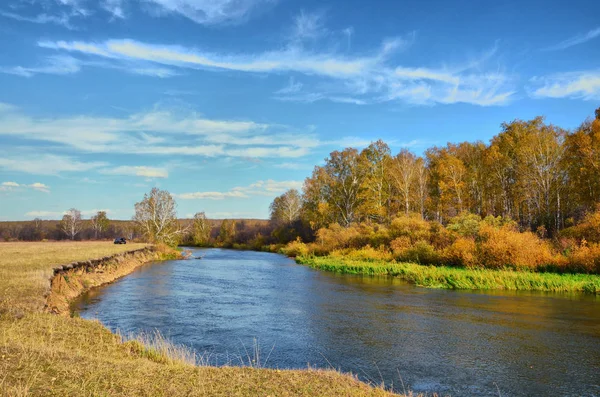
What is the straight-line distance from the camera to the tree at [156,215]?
266ft

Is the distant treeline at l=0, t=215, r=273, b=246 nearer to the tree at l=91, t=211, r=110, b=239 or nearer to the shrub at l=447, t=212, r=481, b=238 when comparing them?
the tree at l=91, t=211, r=110, b=239

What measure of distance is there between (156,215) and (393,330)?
7226 cm

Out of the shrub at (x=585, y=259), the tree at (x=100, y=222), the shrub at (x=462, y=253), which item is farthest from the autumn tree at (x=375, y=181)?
the tree at (x=100, y=222)

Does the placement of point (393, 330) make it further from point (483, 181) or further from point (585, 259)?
point (483, 181)

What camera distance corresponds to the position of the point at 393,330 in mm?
17016

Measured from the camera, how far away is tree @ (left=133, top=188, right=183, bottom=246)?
8094 cm

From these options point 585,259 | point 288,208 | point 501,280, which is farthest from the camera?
point 288,208

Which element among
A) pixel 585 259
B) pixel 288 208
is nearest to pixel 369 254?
pixel 585 259

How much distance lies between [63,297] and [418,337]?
17.5 meters

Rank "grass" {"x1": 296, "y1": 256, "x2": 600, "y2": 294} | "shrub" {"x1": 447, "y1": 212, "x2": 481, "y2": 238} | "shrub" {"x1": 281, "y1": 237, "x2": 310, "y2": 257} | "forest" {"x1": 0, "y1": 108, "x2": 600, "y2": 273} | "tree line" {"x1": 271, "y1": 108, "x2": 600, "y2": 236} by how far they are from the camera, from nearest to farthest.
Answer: "grass" {"x1": 296, "y1": 256, "x2": 600, "y2": 294} < "forest" {"x1": 0, "y1": 108, "x2": 600, "y2": 273} < "shrub" {"x1": 447, "y1": 212, "x2": 481, "y2": 238} < "tree line" {"x1": 271, "y1": 108, "x2": 600, "y2": 236} < "shrub" {"x1": 281, "y1": 237, "x2": 310, "y2": 257}

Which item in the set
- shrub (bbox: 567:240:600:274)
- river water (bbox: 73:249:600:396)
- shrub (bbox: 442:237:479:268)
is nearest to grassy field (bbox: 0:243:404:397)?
river water (bbox: 73:249:600:396)

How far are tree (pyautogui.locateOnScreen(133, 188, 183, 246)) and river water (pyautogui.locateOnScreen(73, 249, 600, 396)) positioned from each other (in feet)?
173

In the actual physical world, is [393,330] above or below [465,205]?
below

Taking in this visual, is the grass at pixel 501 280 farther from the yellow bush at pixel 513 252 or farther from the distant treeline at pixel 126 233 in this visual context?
the distant treeline at pixel 126 233
